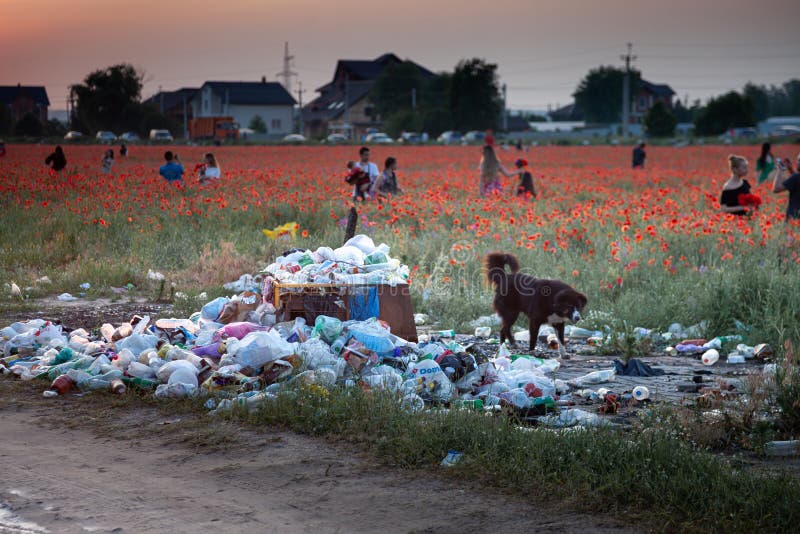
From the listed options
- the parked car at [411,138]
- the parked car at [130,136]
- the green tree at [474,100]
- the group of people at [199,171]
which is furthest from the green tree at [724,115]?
the group of people at [199,171]

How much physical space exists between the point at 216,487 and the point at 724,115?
265ft

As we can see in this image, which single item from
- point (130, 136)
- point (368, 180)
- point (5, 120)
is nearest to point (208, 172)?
point (368, 180)

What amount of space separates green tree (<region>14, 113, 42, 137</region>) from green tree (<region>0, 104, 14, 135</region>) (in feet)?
3.82

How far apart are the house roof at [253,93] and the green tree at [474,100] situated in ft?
82.5

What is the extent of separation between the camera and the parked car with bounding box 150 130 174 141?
66344 millimetres

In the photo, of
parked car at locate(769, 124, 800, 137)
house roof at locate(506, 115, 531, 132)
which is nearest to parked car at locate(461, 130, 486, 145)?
parked car at locate(769, 124, 800, 137)

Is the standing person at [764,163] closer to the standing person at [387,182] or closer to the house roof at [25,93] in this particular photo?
the standing person at [387,182]

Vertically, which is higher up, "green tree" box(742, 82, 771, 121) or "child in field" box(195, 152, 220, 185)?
"green tree" box(742, 82, 771, 121)

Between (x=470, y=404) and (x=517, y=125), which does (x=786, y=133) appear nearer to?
(x=517, y=125)

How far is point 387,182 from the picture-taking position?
58.4 ft

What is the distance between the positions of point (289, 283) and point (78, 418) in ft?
7.61

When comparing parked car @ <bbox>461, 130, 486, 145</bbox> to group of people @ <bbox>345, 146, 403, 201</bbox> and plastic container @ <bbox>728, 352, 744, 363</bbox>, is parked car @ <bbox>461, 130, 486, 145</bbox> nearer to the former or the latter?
group of people @ <bbox>345, 146, 403, 201</bbox>

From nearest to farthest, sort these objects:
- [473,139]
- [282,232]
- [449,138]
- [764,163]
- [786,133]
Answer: [282,232], [764,163], [473,139], [449,138], [786,133]

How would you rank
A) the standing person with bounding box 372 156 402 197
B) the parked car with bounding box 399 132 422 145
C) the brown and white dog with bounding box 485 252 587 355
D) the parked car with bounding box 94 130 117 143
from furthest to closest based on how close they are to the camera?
the parked car with bounding box 399 132 422 145 → the parked car with bounding box 94 130 117 143 → the standing person with bounding box 372 156 402 197 → the brown and white dog with bounding box 485 252 587 355
